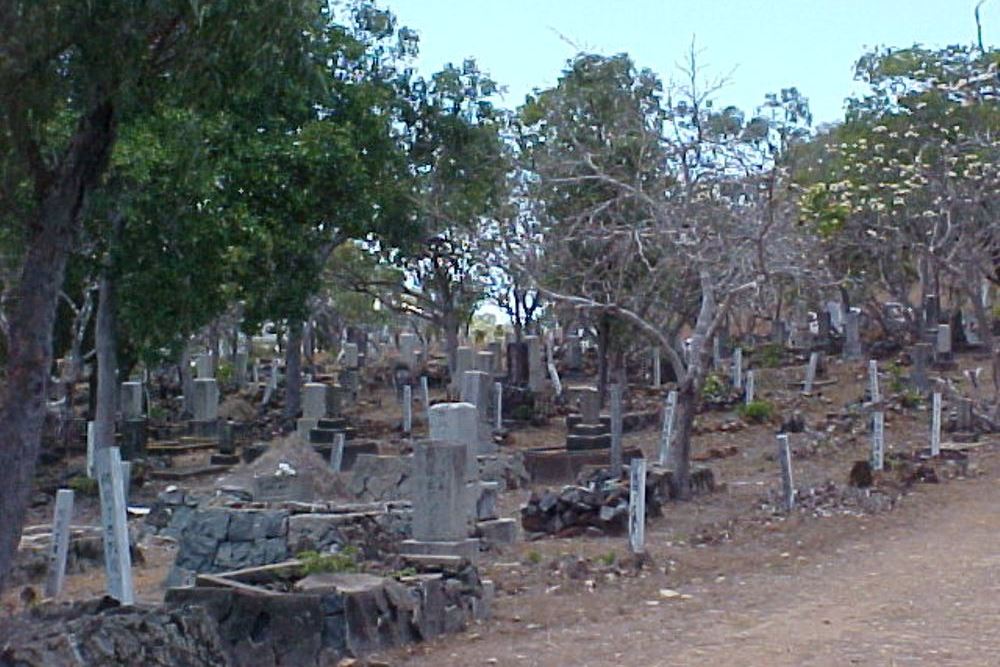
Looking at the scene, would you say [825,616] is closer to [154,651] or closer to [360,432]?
[154,651]

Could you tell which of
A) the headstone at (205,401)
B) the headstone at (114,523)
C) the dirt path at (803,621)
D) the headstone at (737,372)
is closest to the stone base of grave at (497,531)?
the dirt path at (803,621)

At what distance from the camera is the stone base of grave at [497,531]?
650 inches

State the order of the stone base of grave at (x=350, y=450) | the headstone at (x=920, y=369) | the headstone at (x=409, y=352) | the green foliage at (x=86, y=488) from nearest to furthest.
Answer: the green foliage at (x=86, y=488) < the stone base of grave at (x=350, y=450) < the headstone at (x=920, y=369) < the headstone at (x=409, y=352)

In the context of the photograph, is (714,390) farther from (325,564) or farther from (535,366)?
(325,564)

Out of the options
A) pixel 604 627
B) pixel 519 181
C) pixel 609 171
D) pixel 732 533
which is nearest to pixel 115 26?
pixel 604 627

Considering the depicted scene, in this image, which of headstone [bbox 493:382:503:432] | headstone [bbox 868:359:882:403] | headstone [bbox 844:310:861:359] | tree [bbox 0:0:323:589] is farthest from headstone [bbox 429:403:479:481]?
headstone [bbox 844:310:861:359]

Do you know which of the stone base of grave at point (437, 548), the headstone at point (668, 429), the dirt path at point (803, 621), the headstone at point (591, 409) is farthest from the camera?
the headstone at point (591, 409)

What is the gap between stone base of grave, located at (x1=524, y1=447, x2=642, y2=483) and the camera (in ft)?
80.9

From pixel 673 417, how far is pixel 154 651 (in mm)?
15170

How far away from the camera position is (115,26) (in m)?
9.23

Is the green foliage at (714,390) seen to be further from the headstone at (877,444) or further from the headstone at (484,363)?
the headstone at (877,444)

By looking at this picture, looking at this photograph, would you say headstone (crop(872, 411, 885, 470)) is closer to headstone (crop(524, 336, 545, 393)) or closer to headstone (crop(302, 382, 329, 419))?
Result: headstone (crop(302, 382, 329, 419))

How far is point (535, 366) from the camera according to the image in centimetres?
3912

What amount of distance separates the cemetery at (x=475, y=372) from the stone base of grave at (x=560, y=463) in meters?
0.09
